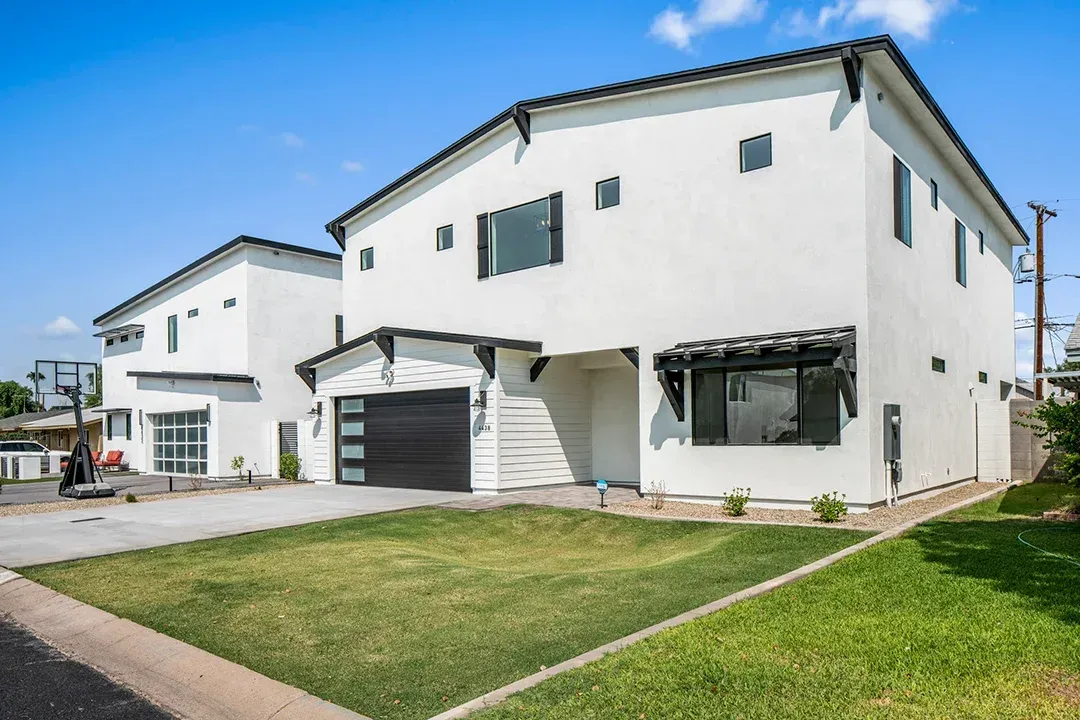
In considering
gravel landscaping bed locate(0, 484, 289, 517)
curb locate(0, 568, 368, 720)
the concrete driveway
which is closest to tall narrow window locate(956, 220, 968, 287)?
the concrete driveway

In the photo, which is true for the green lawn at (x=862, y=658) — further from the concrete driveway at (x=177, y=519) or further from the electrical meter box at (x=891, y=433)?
the concrete driveway at (x=177, y=519)

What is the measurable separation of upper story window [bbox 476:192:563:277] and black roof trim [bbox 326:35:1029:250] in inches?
79.0

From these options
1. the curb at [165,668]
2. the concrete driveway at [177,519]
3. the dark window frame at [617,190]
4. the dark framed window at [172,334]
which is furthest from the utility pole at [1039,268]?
the dark framed window at [172,334]

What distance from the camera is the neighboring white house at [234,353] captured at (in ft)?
83.6

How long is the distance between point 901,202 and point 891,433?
4453mm

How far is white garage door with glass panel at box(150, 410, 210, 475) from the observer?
26.1 meters

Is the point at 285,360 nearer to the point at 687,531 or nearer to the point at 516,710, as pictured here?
the point at 687,531

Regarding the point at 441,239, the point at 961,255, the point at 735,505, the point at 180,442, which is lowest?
the point at 180,442

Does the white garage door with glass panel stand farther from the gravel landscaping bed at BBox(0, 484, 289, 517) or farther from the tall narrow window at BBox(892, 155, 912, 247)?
the tall narrow window at BBox(892, 155, 912, 247)

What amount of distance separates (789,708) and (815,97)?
11.2 metres

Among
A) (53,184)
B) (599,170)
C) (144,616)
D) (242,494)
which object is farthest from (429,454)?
(53,184)

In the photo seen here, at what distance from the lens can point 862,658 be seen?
4.72 metres

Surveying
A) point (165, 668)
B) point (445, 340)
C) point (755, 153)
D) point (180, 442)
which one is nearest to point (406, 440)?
point (445, 340)

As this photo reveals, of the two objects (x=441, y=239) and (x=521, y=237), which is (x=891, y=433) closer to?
(x=521, y=237)
